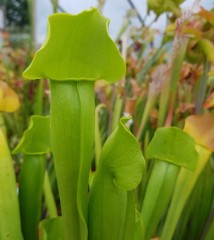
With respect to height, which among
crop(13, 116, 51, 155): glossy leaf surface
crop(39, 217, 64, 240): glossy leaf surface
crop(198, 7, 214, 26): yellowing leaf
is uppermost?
crop(198, 7, 214, 26): yellowing leaf

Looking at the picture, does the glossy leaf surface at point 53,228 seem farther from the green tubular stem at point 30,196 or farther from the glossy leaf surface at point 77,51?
the glossy leaf surface at point 77,51

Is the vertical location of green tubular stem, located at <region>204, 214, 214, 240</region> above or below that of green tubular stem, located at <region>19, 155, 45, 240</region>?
below

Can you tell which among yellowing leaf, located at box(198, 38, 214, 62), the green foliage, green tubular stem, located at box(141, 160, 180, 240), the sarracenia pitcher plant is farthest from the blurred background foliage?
the green foliage

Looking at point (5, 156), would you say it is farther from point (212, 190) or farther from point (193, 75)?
point (193, 75)

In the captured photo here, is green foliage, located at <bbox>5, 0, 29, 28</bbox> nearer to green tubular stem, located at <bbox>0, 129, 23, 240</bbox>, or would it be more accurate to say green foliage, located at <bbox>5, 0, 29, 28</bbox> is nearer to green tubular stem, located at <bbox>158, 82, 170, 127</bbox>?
green tubular stem, located at <bbox>158, 82, 170, 127</bbox>

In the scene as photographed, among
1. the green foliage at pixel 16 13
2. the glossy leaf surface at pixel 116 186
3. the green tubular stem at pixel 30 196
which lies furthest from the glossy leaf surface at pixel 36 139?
the green foliage at pixel 16 13

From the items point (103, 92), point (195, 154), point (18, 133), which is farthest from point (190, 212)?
point (18, 133)
